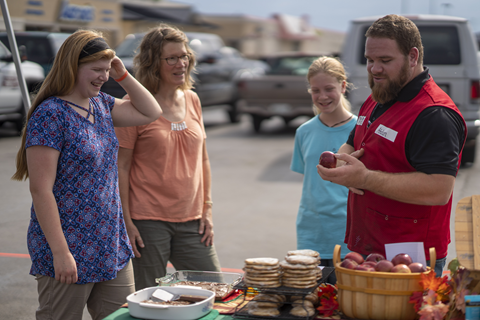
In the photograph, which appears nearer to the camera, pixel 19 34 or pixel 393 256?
pixel 393 256

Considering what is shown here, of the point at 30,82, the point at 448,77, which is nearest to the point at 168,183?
the point at 448,77

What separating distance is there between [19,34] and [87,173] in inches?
333

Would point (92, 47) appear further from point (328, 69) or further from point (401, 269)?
point (401, 269)

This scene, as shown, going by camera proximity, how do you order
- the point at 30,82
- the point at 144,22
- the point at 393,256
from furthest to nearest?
1. the point at 144,22
2. the point at 30,82
3. the point at 393,256

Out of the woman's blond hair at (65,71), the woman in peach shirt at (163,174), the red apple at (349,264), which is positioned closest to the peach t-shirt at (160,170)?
the woman in peach shirt at (163,174)

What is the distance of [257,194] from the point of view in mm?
8188

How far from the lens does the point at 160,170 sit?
3.14 metres

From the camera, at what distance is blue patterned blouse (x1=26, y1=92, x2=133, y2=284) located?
2359mm

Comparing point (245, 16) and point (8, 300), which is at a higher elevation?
point (245, 16)

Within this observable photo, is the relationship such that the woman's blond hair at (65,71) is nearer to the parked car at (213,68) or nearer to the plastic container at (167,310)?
the plastic container at (167,310)

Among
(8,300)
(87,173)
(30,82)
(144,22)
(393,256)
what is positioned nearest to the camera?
(393,256)

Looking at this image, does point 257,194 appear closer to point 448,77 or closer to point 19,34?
point 448,77

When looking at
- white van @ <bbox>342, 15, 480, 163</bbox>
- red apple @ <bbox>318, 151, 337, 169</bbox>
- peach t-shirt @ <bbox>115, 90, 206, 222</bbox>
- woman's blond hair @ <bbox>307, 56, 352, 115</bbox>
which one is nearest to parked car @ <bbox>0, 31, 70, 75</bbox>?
white van @ <bbox>342, 15, 480, 163</bbox>

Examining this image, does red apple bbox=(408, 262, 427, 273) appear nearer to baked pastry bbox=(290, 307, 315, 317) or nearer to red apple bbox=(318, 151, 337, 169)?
baked pastry bbox=(290, 307, 315, 317)
